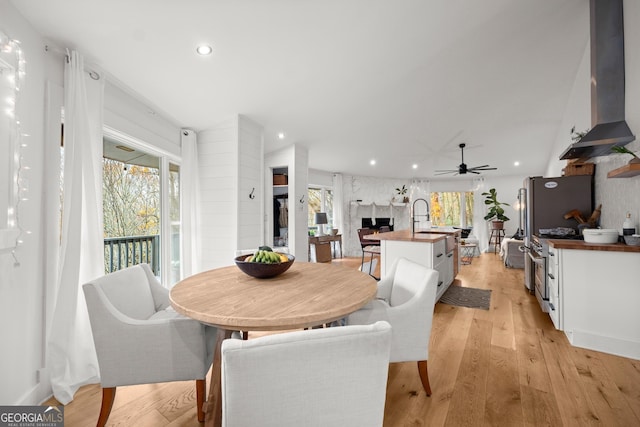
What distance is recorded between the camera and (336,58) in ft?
8.35

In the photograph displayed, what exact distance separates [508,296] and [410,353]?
2899mm

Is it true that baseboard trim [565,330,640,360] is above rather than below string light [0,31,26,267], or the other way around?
below

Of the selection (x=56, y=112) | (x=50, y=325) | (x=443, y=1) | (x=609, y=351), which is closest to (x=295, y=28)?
(x=443, y=1)

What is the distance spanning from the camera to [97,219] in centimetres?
204

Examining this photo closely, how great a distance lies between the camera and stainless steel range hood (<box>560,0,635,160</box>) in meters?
2.33

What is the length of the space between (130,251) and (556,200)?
16.1 ft

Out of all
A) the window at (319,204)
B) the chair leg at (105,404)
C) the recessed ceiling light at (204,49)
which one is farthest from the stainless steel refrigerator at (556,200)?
the window at (319,204)

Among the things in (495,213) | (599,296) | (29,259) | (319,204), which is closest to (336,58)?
(29,259)

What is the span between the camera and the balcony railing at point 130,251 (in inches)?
116

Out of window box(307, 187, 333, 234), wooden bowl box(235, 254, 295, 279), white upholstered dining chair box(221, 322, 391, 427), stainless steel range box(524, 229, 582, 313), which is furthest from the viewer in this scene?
window box(307, 187, 333, 234)

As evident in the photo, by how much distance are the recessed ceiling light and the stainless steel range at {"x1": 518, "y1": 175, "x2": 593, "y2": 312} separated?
3.58 m

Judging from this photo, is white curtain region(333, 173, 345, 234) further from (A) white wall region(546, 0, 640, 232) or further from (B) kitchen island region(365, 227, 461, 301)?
(A) white wall region(546, 0, 640, 232)

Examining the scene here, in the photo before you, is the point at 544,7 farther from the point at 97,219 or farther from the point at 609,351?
the point at 97,219
